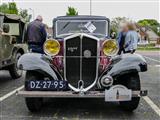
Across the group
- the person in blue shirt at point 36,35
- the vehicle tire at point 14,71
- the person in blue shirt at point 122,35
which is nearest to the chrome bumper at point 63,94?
the person in blue shirt at point 36,35

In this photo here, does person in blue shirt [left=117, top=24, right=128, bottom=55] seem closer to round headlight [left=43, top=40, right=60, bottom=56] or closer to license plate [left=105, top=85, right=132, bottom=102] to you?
round headlight [left=43, top=40, right=60, bottom=56]

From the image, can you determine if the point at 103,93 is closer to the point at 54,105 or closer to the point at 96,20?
the point at 54,105

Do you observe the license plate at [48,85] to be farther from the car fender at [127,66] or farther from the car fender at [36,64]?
the car fender at [127,66]

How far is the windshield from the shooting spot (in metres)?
10.0

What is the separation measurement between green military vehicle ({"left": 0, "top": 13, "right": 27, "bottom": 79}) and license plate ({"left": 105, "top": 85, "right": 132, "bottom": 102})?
497 centimetres

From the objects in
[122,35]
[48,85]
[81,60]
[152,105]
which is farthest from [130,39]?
[48,85]

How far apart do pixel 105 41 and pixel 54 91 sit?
55.7 inches

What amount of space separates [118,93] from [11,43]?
19.8 ft

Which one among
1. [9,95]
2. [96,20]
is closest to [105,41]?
[96,20]

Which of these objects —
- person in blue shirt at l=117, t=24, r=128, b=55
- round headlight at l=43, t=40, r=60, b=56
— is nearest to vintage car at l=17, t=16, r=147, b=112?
round headlight at l=43, t=40, r=60, b=56

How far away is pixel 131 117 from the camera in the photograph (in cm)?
833

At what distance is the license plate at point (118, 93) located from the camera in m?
8.06

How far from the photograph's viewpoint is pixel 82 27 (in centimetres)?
1020

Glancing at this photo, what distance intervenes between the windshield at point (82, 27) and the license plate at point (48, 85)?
1.91 metres
